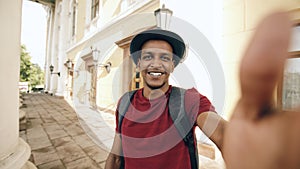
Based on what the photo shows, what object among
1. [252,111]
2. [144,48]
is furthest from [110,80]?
[252,111]

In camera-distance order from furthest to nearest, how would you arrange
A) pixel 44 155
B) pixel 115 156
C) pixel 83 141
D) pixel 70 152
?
pixel 83 141
pixel 70 152
pixel 44 155
pixel 115 156

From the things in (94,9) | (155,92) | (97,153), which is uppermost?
(94,9)

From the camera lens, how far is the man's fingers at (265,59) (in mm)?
165

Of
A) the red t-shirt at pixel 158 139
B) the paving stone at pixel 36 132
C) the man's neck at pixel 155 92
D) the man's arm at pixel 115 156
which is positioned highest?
the man's neck at pixel 155 92

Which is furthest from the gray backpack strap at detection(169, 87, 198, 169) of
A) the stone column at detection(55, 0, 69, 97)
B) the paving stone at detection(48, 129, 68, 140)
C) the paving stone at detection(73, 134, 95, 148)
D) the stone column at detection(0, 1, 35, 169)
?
the stone column at detection(55, 0, 69, 97)

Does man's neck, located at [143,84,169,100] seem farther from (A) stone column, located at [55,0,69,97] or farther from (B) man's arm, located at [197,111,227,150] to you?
(A) stone column, located at [55,0,69,97]

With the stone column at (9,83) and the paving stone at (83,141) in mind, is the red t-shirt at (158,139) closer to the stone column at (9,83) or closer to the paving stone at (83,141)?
the stone column at (9,83)

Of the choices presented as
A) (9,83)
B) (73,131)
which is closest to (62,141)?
(73,131)

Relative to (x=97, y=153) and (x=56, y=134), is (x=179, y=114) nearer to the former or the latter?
(x=97, y=153)

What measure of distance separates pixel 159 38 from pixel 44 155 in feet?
8.14

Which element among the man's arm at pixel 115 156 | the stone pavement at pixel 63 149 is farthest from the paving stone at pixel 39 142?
the man's arm at pixel 115 156

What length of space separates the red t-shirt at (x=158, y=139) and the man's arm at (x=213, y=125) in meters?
0.06

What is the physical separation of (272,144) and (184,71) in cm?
292

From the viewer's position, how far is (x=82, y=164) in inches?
84.6
